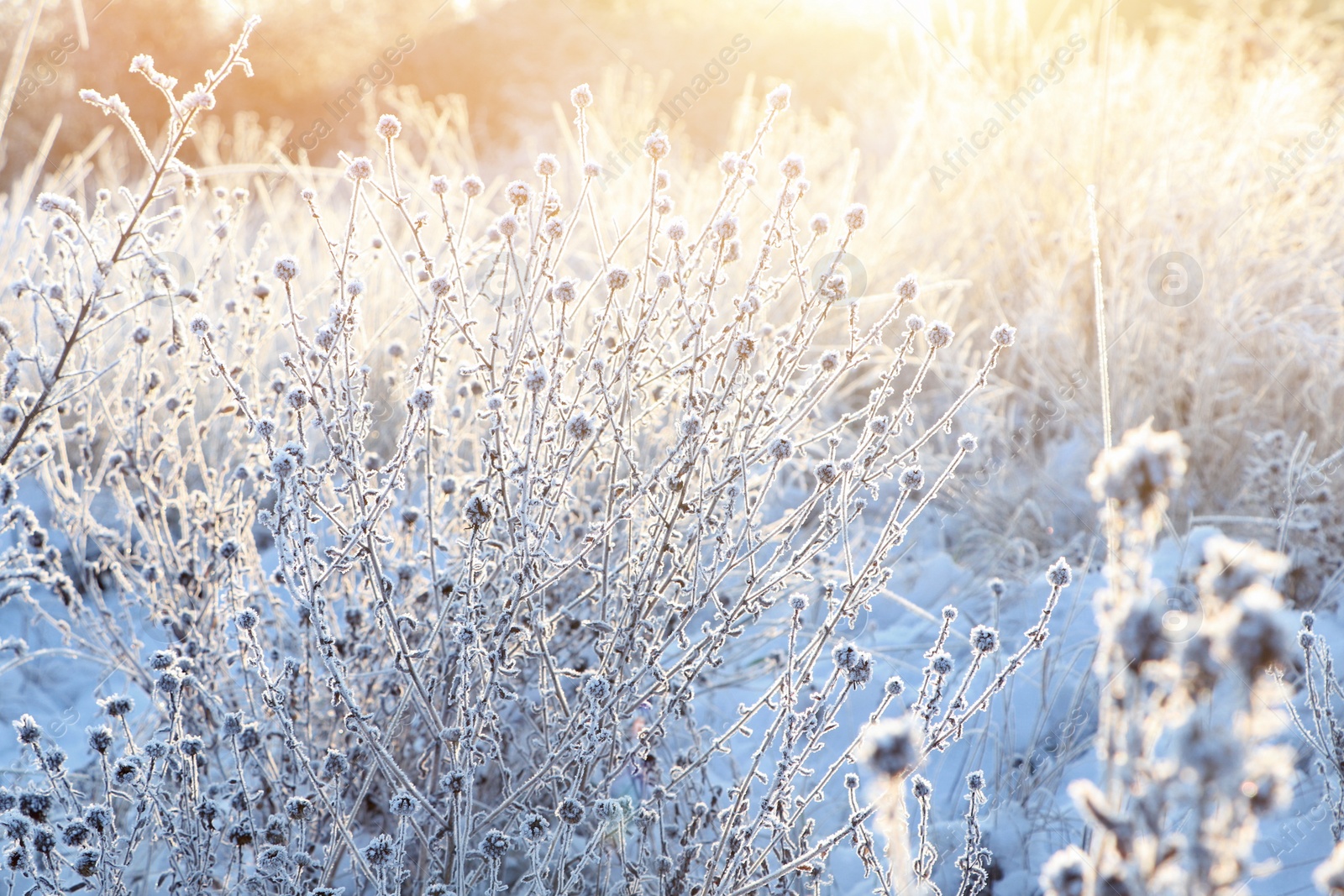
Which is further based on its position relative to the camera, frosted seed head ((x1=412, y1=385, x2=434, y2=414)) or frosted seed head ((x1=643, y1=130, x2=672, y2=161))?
frosted seed head ((x1=643, y1=130, x2=672, y2=161))

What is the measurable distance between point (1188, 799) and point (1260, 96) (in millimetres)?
5020

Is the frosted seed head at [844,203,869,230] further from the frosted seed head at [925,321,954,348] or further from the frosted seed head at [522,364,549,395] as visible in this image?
the frosted seed head at [522,364,549,395]

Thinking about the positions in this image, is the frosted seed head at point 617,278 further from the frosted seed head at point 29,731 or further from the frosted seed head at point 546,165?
the frosted seed head at point 29,731

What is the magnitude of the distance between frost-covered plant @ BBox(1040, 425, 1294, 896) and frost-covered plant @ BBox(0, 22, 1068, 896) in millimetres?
166

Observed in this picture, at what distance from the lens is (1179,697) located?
2.15ft

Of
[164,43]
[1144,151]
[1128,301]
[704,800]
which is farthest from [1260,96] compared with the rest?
[164,43]

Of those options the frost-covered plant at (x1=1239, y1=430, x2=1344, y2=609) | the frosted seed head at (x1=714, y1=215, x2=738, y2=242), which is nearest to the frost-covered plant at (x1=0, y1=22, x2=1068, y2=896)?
the frosted seed head at (x1=714, y1=215, x2=738, y2=242)

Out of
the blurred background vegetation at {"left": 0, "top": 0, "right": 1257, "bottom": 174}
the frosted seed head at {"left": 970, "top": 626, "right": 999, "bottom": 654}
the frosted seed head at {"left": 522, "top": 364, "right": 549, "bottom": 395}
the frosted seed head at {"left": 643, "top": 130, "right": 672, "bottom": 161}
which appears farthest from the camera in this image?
the blurred background vegetation at {"left": 0, "top": 0, "right": 1257, "bottom": 174}

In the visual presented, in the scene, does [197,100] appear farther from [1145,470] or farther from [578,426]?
[1145,470]

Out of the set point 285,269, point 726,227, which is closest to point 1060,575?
point 726,227

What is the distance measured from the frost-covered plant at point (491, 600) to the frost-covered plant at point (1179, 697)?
166 millimetres

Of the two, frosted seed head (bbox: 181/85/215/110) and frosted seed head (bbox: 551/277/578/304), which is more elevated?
frosted seed head (bbox: 181/85/215/110)

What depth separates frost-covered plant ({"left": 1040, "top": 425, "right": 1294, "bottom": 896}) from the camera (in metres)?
0.58

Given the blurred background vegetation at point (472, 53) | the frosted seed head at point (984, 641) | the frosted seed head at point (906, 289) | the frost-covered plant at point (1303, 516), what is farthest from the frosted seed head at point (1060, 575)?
the blurred background vegetation at point (472, 53)
